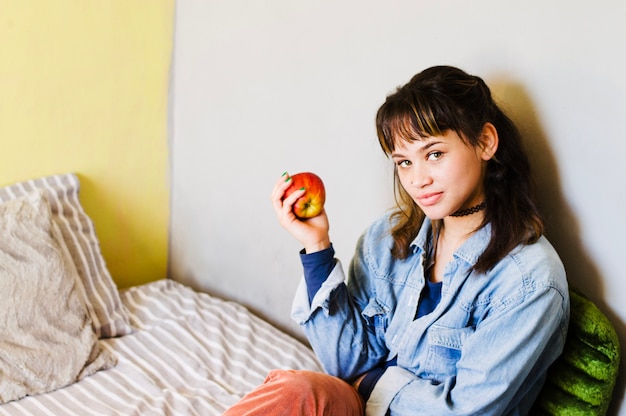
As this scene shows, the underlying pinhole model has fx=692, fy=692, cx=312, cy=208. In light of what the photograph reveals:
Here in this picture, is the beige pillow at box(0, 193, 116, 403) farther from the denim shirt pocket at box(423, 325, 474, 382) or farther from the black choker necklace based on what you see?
the black choker necklace

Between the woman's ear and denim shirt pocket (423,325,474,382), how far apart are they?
0.98 feet

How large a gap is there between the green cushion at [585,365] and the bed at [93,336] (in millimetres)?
627

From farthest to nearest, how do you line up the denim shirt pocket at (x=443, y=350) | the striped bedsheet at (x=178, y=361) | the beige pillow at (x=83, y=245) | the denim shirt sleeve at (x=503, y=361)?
the beige pillow at (x=83, y=245) → the striped bedsheet at (x=178, y=361) → the denim shirt pocket at (x=443, y=350) → the denim shirt sleeve at (x=503, y=361)

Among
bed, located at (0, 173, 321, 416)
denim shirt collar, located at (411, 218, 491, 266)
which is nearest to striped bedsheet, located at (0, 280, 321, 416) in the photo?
bed, located at (0, 173, 321, 416)

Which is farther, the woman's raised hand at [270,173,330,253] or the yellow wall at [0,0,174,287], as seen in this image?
the yellow wall at [0,0,174,287]

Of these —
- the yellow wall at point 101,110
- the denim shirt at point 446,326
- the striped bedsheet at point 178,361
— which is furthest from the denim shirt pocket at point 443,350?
the yellow wall at point 101,110

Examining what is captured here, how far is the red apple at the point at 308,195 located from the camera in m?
1.28

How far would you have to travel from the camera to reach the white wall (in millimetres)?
1178

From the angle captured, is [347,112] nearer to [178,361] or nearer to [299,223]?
[299,223]

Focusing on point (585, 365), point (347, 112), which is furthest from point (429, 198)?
point (347, 112)

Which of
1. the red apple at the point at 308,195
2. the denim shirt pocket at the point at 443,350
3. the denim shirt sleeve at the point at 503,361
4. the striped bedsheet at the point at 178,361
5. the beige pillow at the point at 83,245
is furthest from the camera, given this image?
the beige pillow at the point at 83,245

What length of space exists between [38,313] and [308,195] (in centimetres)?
75

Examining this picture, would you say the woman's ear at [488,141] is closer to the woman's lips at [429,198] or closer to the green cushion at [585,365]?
the woman's lips at [429,198]

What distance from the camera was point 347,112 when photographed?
1629 millimetres
